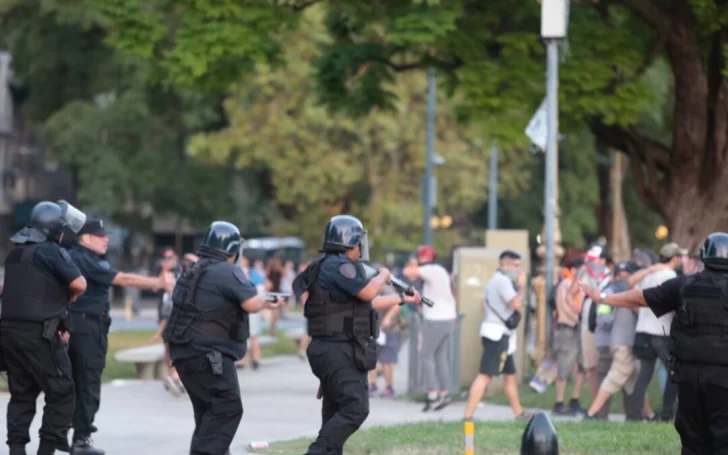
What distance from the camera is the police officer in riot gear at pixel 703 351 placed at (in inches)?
Result: 380

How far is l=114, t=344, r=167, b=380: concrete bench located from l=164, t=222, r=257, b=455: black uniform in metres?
10.9

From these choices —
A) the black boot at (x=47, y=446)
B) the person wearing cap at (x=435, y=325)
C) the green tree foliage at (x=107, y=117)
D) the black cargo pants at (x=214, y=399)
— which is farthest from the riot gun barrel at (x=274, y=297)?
the green tree foliage at (x=107, y=117)

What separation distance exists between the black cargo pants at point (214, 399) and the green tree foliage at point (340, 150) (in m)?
29.6

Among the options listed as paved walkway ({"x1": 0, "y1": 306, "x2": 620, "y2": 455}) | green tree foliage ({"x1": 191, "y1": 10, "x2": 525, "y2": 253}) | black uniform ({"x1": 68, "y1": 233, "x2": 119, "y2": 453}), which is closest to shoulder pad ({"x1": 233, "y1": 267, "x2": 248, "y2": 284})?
black uniform ({"x1": 68, "y1": 233, "x2": 119, "y2": 453})

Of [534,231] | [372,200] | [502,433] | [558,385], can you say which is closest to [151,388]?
[558,385]

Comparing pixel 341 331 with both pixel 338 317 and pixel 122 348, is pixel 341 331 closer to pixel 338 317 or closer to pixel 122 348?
pixel 338 317

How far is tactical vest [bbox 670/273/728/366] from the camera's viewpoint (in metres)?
9.70

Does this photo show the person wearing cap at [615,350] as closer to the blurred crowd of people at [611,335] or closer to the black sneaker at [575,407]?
the blurred crowd of people at [611,335]

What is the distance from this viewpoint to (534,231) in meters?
50.6

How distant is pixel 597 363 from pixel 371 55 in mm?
8181

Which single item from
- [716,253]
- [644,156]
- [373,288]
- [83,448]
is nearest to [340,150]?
[644,156]

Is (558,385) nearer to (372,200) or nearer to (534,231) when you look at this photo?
(372,200)

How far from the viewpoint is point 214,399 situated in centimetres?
1028

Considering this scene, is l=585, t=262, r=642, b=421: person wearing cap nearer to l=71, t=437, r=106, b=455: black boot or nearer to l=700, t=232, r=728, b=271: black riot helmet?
l=71, t=437, r=106, b=455: black boot
